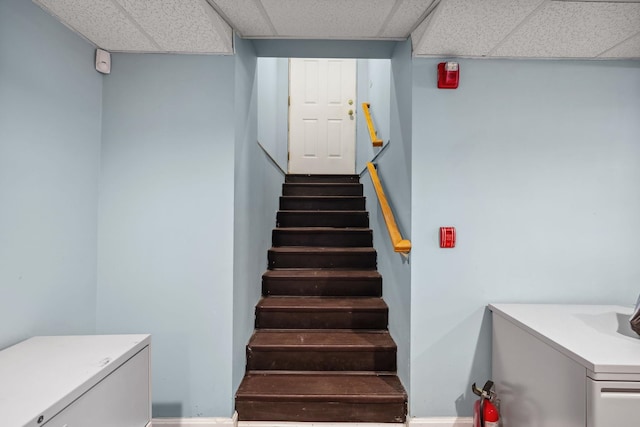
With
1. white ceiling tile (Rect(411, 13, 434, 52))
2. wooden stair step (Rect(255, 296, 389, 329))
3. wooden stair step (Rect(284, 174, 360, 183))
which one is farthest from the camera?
wooden stair step (Rect(284, 174, 360, 183))

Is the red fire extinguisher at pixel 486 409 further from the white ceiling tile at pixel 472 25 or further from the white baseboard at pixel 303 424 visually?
the white ceiling tile at pixel 472 25

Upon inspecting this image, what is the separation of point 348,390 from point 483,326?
0.82 metres

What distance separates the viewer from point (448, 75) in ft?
5.57

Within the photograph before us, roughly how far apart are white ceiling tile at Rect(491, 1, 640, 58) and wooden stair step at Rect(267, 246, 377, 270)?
1.73m

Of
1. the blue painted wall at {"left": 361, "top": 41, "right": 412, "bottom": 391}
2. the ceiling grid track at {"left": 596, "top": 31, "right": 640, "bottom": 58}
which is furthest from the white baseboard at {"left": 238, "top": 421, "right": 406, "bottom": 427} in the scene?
the ceiling grid track at {"left": 596, "top": 31, "right": 640, "bottom": 58}

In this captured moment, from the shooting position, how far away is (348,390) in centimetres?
182

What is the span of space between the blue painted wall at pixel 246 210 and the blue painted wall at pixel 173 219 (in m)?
0.07

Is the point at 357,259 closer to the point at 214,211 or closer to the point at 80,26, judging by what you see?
→ the point at 214,211

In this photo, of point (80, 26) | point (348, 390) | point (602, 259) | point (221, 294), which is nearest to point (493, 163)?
point (602, 259)

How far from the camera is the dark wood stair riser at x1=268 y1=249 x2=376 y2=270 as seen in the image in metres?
→ 2.80

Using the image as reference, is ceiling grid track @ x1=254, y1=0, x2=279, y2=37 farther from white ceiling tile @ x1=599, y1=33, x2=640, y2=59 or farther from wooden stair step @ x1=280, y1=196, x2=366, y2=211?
wooden stair step @ x1=280, y1=196, x2=366, y2=211

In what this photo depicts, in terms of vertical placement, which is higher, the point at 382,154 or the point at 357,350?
the point at 382,154

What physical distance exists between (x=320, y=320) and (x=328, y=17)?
1832 millimetres

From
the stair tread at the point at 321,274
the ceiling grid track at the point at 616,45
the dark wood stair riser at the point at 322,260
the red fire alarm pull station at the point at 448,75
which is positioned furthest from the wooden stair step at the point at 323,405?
the ceiling grid track at the point at 616,45
